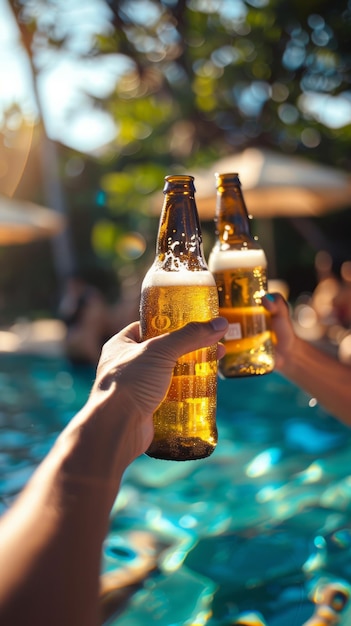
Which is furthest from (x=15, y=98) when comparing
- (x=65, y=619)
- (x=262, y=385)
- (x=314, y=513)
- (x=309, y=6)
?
(x=65, y=619)

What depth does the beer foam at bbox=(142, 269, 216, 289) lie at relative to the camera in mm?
1554

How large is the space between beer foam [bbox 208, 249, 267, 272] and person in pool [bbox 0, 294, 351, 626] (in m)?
0.44

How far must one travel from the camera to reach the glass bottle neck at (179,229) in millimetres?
1552

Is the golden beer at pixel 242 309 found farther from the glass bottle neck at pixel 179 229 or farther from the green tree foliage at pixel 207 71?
the green tree foliage at pixel 207 71

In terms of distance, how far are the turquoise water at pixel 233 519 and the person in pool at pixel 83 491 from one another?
119cm

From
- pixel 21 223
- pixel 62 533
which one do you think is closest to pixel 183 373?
pixel 62 533

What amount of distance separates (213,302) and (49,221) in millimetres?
9626

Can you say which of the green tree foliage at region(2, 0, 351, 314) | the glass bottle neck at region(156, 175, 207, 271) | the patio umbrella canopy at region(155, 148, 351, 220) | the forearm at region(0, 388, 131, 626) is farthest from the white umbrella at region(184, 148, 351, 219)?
the forearm at region(0, 388, 131, 626)

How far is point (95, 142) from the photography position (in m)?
16.9

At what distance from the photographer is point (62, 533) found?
0.95 metres

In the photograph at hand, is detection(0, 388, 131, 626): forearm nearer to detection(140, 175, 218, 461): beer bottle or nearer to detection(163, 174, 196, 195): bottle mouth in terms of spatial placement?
detection(140, 175, 218, 461): beer bottle

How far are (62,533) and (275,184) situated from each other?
7847 millimetres

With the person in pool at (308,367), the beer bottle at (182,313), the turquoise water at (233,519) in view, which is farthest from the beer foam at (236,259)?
the turquoise water at (233,519)

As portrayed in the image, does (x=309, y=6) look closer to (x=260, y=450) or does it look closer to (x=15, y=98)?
(x=260, y=450)
